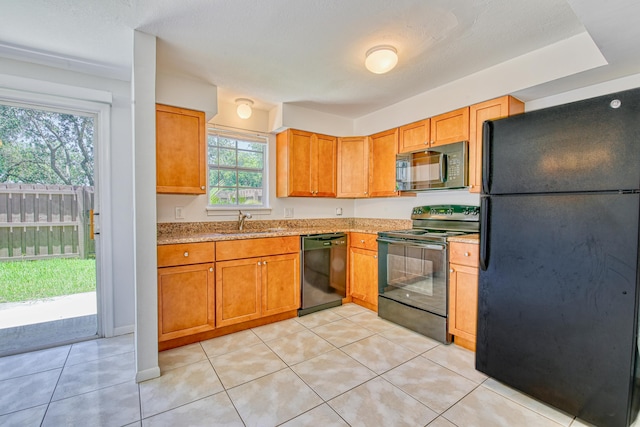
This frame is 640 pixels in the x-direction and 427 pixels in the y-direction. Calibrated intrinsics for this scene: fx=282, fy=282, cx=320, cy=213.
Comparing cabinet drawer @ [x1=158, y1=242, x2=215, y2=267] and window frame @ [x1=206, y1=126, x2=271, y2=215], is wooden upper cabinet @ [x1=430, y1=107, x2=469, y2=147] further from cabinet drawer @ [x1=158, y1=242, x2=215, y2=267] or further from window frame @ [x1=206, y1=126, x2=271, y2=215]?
cabinet drawer @ [x1=158, y1=242, x2=215, y2=267]

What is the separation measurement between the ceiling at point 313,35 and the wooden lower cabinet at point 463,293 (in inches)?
58.4

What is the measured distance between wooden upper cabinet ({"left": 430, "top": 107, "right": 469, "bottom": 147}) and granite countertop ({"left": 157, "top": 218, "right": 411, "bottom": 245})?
1.08m

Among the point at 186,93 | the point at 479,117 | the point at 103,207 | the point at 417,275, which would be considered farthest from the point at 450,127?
the point at 103,207

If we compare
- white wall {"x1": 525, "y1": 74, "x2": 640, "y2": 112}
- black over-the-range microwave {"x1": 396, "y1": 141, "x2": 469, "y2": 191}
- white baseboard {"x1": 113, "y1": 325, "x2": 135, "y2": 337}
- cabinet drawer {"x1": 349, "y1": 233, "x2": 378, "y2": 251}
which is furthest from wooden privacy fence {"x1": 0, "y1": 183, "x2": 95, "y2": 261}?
white wall {"x1": 525, "y1": 74, "x2": 640, "y2": 112}

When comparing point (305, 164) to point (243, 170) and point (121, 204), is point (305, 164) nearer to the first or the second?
point (243, 170)

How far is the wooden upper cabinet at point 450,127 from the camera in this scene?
2.72 m

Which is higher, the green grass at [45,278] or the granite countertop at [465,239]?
the granite countertop at [465,239]

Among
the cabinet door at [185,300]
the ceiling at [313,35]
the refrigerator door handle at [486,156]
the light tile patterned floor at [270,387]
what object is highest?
the ceiling at [313,35]

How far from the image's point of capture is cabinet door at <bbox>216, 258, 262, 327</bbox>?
267 centimetres

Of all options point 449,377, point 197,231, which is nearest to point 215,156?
point 197,231

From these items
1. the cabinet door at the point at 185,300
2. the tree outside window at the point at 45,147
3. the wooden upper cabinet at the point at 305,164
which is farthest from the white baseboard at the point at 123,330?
the wooden upper cabinet at the point at 305,164

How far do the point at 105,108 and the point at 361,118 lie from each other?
2948mm

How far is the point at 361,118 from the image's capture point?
3967 millimetres

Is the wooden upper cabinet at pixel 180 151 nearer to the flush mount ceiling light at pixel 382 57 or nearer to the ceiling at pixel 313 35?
the ceiling at pixel 313 35
